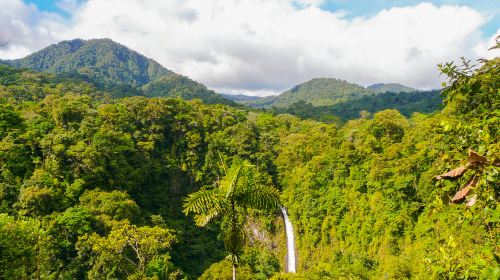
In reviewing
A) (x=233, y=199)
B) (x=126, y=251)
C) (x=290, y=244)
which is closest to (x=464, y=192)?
(x=233, y=199)

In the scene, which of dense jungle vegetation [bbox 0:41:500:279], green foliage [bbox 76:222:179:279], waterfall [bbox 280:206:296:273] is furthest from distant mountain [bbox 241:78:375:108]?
green foliage [bbox 76:222:179:279]

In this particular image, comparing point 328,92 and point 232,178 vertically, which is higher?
point 328,92

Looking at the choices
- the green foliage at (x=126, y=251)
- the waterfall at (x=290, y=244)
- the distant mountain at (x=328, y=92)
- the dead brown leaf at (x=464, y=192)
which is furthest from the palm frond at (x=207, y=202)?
the distant mountain at (x=328, y=92)

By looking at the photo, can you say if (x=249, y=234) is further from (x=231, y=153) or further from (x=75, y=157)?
(x=75, y=157)

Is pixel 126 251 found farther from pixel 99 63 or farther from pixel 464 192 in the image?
pixel 99 63

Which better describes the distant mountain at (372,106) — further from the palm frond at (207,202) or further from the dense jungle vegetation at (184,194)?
the palm frond at (207,202)

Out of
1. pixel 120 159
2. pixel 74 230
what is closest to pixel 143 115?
pixel 120 159
